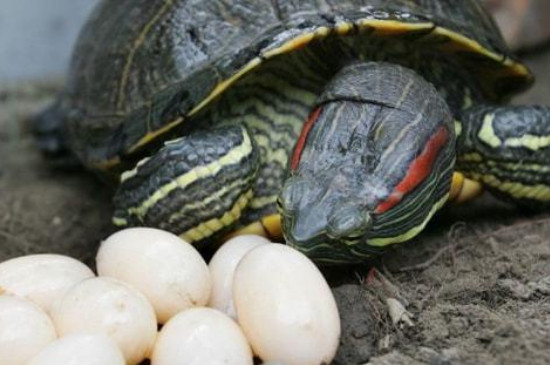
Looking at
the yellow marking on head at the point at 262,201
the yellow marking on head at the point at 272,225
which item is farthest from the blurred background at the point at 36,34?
the yellow marking on head at the point at 272,225

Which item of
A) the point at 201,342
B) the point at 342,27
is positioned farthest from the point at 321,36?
the point at 201,342

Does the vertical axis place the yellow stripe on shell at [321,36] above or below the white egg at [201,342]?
above

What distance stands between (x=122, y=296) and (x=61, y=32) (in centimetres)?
390

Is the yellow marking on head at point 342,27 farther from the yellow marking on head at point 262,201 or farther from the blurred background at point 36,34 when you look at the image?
the blurred background at point 36,34

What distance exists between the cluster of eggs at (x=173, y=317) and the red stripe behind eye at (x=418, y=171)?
354 millimetres

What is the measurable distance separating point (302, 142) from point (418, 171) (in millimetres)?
395

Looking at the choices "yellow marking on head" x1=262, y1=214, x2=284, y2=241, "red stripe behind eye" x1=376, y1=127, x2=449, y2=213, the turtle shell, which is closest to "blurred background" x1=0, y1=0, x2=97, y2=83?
the turtle shell

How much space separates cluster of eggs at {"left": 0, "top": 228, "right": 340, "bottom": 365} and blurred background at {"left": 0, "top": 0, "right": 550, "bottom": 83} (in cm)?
356

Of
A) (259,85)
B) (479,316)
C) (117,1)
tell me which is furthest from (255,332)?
(117,1)

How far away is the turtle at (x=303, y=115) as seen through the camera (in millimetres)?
2764

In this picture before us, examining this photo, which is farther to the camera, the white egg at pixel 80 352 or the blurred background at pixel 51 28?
the blurred background at pixel 51 28

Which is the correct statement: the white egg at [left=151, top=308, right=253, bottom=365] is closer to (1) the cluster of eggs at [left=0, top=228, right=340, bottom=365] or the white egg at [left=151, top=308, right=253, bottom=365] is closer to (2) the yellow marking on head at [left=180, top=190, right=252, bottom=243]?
(1) the cluster of eggs at [left=0, top=228, right=340, bottom=365]

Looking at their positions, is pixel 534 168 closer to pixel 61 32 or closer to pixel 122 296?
pixel 122 296

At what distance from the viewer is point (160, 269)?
258cm
